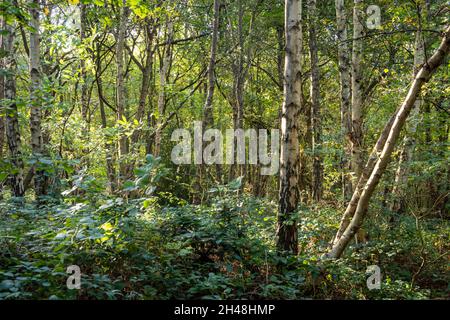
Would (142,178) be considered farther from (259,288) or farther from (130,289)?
(259,288)

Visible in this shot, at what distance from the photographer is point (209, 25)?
15930mm

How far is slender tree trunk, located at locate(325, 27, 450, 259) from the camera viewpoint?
16.9 feet

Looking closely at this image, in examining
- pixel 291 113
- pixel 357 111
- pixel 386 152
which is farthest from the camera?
pixel 357 111

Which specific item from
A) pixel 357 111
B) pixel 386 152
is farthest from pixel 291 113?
pixel 357 111

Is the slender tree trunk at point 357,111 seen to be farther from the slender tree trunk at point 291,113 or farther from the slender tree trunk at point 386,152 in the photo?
the slender tree trunk at point 291,113

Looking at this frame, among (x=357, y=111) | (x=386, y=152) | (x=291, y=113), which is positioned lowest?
(x=386, y=152)

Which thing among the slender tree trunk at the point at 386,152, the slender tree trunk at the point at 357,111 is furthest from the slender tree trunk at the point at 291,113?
the slender tree trunk at the point at 357,111

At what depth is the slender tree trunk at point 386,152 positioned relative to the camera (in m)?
5.16

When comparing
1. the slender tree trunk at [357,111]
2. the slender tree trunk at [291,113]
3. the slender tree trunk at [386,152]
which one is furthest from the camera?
the slender tree trunk at [357,111]

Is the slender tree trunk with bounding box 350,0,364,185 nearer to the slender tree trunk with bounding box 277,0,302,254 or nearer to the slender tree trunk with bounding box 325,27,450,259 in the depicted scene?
the slender tree trunk with bounding box 325,27,450,259

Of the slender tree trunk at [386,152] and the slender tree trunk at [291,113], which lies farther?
the slender tree trunk at [291,113]

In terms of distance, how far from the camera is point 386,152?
5.40 m

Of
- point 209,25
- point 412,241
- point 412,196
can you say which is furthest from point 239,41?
point 412,241

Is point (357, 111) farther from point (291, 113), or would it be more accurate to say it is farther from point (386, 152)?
point (386, 152)
